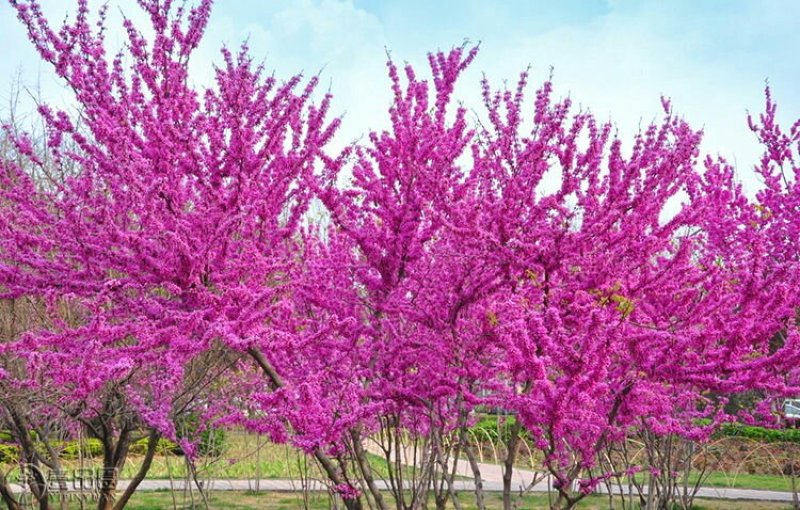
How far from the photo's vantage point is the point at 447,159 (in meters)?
6.08

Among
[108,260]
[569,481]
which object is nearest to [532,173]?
[569,481]

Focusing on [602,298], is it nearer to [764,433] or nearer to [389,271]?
[389,271]

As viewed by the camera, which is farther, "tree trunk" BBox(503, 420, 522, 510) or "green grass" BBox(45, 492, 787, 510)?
"green grass" BBox(45, 492, 787, 510)

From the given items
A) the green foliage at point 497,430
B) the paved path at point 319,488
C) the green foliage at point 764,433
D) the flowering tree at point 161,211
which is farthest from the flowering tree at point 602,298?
the green foliage at point 764,433

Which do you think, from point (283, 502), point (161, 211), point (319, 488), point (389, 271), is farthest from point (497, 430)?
point (161, 211)

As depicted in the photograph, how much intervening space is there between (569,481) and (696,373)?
988 mm

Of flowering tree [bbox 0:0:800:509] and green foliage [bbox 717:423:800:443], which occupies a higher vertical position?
flowering tree [bbox 0:0:800:509]

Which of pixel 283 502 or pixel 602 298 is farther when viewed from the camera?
pixel 283 502

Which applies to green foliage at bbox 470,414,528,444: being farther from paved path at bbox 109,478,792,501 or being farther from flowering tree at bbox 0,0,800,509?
flowering tree at bbox 0,0,800,509

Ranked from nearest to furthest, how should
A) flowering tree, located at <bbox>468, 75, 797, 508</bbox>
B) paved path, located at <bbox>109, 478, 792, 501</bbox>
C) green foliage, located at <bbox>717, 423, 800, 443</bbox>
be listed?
flowering tree, located at <bbox>468, 75, 797, 508</bbox> → paved path, located at <bbox>109, 478, 792, 501</bbox> → green foliage, located at <bbox>717, 423, 800, 443</bbox>

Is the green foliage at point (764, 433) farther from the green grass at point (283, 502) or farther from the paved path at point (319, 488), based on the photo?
the green grass at point (283, 502)

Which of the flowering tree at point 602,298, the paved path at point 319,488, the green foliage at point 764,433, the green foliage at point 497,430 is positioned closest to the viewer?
the flowering tree at point 602,298

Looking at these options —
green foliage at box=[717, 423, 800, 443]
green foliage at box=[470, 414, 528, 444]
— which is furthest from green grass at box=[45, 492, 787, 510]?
green foliage at box=[717, 423, 800, 443]

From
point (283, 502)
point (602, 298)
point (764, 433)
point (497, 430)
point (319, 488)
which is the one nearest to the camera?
point (602, 298)
